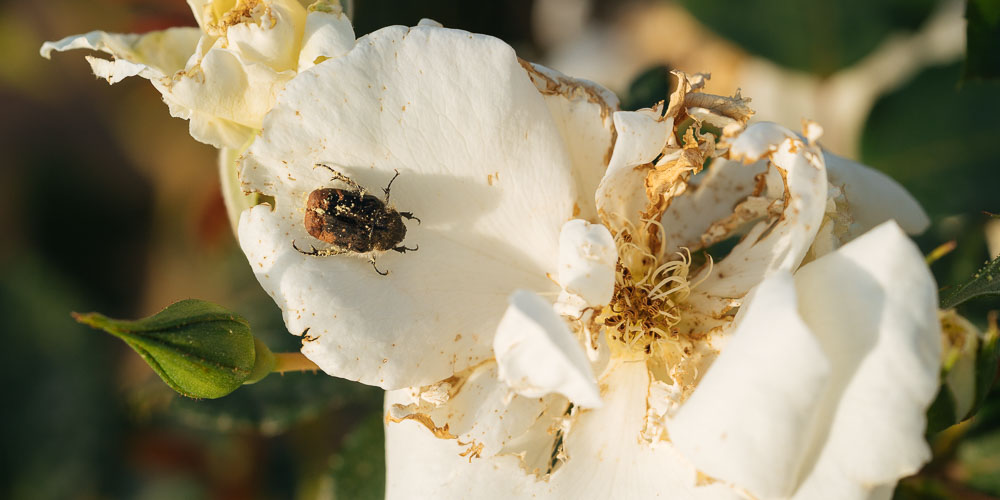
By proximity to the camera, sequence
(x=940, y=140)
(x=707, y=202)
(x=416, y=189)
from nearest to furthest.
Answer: (x=416, y=189) < (x=707, y=202) < (x=940, y=140)

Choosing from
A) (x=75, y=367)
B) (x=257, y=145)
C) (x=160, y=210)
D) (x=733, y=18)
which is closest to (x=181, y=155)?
(x=160, y=210)

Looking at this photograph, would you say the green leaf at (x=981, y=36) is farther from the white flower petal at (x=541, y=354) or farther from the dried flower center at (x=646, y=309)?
the white flower petal at (x=541, y=354)

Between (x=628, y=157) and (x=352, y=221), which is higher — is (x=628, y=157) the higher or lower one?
the higher one

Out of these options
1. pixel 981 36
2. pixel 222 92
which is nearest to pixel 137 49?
pixel 222 92

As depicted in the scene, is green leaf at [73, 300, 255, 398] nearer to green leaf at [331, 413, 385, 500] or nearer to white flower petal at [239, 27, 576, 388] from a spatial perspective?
white flower petal at [239, 27, 576, 388]

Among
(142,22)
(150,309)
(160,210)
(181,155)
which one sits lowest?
(150,309)

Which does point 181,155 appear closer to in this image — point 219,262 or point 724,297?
point 219,262

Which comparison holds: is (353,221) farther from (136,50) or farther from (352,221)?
(136,50)
